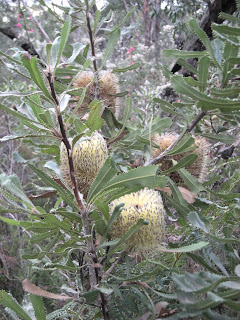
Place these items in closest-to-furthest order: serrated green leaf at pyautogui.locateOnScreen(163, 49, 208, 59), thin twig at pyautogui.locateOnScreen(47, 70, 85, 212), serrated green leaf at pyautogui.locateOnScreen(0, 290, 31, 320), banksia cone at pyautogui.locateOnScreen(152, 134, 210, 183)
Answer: thin twig at pyautogui.locateOnScreen(47, 70, 85, 212), serrated green leaf at pyautogui.locateOnScreen(0, 290, 31, 320), serrated green leaf at pyautogui.locateOnScreen(163, 49, 208, 59), banksia cone at pyautogui.locateOnScreen(152, 134, 210, 183)

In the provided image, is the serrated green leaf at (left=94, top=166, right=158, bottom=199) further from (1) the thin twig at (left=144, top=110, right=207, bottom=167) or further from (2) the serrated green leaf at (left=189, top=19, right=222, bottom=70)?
(2) the serrated green leaf at (left=189, top=19, right=222, bottom=70)

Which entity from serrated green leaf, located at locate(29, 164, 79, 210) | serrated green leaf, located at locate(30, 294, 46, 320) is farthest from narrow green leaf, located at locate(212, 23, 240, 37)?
serrated green leaf, located at locate(30, 294, 46, 320)

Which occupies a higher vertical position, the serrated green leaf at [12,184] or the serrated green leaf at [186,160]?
the serrated green leaf at [12,184]

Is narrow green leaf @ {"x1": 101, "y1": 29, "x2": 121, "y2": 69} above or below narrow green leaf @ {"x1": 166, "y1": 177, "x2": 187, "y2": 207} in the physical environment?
above

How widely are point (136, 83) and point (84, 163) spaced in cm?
344

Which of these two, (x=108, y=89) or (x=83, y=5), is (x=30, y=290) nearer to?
(x=108, y=89)

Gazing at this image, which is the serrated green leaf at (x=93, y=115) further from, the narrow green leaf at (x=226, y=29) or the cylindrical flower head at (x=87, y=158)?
the narrow green leaf at (x=226, y=29)

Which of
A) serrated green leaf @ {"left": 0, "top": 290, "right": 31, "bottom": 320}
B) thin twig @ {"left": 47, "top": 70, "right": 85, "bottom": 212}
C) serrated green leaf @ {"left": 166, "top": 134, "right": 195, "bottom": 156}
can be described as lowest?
serrated green leaf @ {"left": 0, "top": 290, "right": 31, "bottom": 320}

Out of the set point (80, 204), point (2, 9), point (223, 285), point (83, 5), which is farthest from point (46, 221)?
point (2, 9)

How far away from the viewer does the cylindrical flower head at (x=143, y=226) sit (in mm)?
688

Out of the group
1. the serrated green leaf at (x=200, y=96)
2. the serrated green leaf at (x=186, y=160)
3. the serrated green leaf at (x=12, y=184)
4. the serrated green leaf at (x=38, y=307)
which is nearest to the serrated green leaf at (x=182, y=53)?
the serrated green leaf at (x=200, y=96)

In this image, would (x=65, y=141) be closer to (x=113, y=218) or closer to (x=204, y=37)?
(x=113, y=218)

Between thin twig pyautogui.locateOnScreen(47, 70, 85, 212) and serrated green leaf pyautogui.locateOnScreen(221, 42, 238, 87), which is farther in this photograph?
serrated green leaf pyautogui.locateOnScreen(221, 42, 238, 87)

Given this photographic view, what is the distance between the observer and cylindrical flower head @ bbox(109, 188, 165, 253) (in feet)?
2.26
